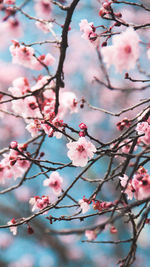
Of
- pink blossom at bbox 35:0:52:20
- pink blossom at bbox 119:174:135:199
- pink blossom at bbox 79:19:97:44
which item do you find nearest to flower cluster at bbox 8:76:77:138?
pink blossom at bbox 79:19:97:44

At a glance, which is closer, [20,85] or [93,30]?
[93,30]

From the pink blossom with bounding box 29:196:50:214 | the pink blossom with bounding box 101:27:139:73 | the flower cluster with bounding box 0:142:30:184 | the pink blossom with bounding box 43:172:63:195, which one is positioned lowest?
the pink blossom with bounding box 29:196:50:214

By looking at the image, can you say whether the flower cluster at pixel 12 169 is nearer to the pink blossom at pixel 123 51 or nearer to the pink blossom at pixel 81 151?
the pink blossom at pixel 81 151

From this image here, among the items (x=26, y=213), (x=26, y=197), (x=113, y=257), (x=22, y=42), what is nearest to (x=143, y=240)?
(x=113, y=257)

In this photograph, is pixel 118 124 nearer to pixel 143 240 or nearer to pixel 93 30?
pixel 93 30

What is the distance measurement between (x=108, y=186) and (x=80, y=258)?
2.16 metres

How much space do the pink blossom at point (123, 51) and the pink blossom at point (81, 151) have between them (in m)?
0.58

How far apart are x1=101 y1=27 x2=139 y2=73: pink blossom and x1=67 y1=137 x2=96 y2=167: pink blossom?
58 centimetres

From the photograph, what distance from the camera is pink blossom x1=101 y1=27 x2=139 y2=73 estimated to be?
1700 millimetres

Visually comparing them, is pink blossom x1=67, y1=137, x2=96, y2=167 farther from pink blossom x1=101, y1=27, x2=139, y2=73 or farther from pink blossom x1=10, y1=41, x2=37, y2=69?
pink blossom x1=10, y1=41, x2=37, y2=69

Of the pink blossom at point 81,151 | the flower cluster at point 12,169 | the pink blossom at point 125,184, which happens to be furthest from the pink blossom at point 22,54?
the pink blossom at point 125,184

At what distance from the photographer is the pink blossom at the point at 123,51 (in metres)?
1.70

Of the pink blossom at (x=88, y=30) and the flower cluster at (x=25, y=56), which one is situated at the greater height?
the flower cluster at (x=25, y=56)

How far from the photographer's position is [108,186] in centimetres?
648
